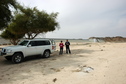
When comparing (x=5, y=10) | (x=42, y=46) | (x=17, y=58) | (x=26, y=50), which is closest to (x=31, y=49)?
(x=26, y=50)

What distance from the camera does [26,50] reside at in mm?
9539

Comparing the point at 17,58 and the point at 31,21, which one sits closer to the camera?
the point at 17,58

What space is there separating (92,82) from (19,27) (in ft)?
48.2

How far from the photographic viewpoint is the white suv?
8703mm

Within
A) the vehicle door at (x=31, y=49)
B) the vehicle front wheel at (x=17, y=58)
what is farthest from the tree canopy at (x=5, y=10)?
the vehicle front wheel at (x=17, y=58)

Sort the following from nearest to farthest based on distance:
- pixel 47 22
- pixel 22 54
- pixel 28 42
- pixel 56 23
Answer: pixel 22 54 → pixel 28 42 → pixel 47 22 → pixel 56 23

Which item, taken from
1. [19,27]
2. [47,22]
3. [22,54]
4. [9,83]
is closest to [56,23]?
[47,22]

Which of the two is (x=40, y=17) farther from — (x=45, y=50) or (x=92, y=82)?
(x=92, y=82)

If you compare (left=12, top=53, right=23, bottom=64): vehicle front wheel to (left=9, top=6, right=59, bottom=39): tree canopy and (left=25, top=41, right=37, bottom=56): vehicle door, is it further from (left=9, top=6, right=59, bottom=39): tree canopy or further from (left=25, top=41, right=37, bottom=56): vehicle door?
(left=9, top=6, right=59, bottom=39): tree canopy

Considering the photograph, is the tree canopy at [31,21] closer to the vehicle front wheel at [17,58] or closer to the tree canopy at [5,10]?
the tree canopy at [5,10]

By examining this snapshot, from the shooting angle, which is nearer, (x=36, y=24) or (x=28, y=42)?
(x=28, y=42)

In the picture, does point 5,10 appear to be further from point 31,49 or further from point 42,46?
point 42,46

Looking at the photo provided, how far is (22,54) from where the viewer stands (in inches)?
368

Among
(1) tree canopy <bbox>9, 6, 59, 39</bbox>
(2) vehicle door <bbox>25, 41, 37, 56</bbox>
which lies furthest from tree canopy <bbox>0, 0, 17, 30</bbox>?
(1) tree canopy <bbox>9, 6, 59, 39</bbox>
